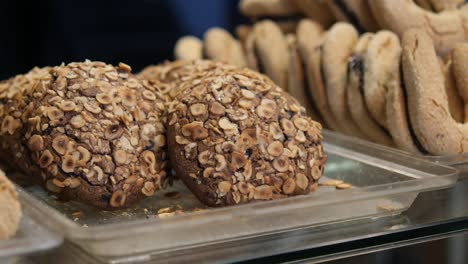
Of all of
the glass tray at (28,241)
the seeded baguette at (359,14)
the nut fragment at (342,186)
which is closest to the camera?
the glass tray at (28,241)

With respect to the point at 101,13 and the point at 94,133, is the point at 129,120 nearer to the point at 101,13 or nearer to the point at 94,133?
the point at 94,133

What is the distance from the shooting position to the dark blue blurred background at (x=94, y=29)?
82.5 inches

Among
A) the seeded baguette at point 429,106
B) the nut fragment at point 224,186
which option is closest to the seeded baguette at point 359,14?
the seeded baguette at point 429,106

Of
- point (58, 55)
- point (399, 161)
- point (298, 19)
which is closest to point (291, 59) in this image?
point (298, 19)

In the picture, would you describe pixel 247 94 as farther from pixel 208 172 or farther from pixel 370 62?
pixel 370 62

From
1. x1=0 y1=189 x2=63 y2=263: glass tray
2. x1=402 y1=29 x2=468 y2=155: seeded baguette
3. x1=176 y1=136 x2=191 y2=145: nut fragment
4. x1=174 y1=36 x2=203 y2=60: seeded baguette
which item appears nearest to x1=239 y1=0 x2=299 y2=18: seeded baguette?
x1=174 y1=36 x2=203 y2=60: seeded baguette

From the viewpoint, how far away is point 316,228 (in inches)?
30.7

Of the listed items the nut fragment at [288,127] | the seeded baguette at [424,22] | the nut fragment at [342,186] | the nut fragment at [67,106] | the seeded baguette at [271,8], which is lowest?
the nut fragment at [342,186]

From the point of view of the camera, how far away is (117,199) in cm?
82

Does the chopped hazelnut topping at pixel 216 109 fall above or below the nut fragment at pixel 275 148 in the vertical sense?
above

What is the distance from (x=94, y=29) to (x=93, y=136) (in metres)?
1.40

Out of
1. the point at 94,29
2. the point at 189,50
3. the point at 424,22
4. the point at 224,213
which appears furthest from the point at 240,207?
the point at 94,29

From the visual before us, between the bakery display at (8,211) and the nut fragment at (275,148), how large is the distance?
0.98 ft

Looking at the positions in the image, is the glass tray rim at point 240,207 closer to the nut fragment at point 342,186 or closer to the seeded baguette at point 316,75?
the nut fragment at point 342,186
